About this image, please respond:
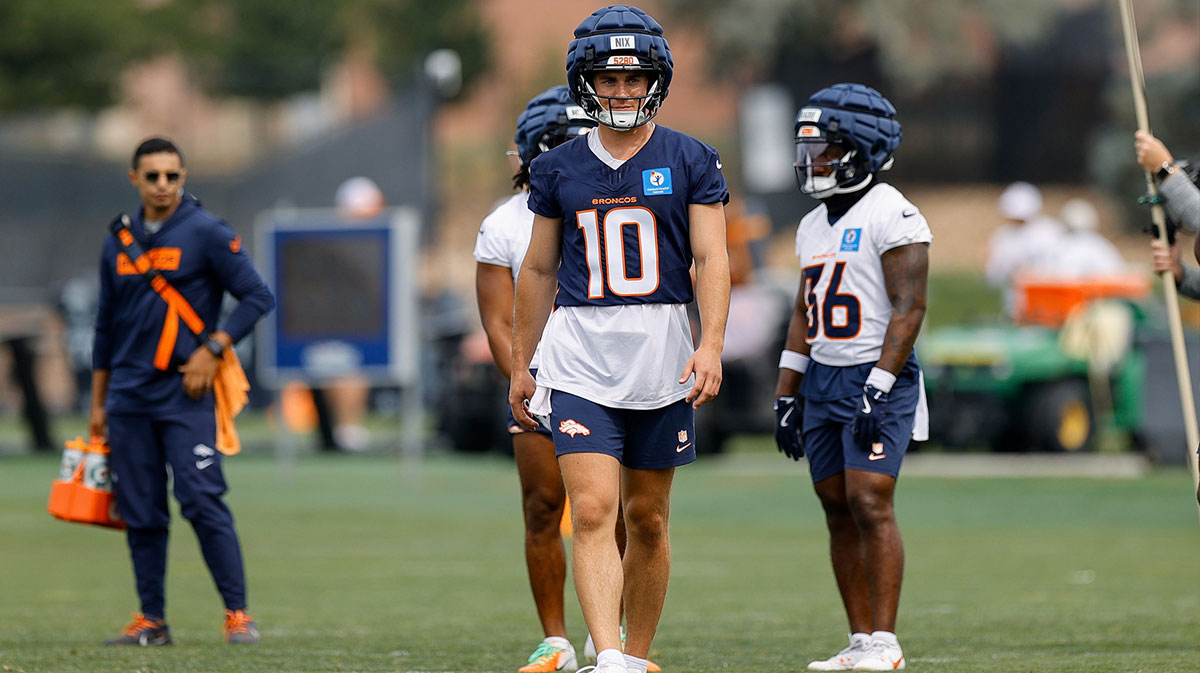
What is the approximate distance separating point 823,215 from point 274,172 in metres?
15.9

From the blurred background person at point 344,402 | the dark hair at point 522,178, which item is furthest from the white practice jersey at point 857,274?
the blurred background person at point 344,402

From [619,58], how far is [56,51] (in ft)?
123

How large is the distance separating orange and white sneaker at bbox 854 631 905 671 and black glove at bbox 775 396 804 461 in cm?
86

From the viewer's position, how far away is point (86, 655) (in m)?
8.18

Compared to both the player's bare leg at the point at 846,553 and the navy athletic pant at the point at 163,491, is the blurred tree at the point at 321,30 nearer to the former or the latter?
the navy athletic pant at the point at 163,491

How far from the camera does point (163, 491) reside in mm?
8891

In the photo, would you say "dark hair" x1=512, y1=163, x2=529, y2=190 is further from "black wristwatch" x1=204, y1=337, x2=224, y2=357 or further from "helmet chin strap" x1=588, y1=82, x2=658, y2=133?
"helmet chin strap" x1=588, y1=82, x2=658, y2=133

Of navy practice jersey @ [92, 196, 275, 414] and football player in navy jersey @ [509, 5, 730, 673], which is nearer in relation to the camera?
football player in navy jersey @ [509, 5, 730, 673]

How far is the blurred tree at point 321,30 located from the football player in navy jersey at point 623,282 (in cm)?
3323

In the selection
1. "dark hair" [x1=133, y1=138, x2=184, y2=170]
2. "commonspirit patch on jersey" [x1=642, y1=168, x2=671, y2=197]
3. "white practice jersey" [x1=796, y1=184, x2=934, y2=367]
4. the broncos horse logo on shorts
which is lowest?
the broncos horse logo on shorts

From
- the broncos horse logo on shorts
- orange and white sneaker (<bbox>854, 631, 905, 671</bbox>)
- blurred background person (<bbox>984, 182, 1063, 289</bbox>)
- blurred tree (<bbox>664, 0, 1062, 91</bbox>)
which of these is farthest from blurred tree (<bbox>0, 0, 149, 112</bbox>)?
the broncos horse logo on shorts

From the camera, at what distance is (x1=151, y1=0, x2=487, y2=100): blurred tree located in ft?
157

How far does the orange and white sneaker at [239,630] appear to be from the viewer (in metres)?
8.66

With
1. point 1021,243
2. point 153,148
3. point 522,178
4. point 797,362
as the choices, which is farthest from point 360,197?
point 797,362
